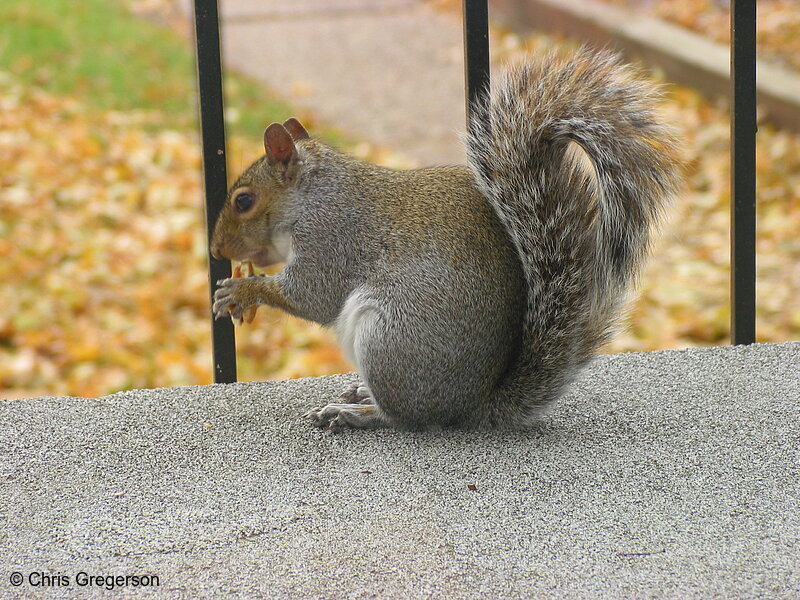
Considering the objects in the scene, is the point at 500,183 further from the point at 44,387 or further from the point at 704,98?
the point at 704,98

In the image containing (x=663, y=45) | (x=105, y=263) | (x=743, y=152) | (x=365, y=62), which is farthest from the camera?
(x=365, y=62)

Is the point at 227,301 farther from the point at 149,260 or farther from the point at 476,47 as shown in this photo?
the point at 149,260

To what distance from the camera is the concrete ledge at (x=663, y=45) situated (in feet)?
17.2

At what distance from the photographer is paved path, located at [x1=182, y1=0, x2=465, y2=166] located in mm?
5754

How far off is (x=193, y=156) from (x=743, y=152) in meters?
3.49

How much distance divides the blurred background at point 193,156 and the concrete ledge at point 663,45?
7cm

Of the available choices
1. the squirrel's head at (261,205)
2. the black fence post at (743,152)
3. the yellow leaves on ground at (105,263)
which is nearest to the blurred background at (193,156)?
the yellow leaves on ground at (105,263)

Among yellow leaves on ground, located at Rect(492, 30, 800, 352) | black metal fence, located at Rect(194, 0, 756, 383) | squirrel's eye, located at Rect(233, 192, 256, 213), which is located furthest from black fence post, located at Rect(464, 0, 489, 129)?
yellow leaves on ground, located at Rect(492, 30, 800, 352)

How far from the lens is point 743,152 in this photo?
214 cm

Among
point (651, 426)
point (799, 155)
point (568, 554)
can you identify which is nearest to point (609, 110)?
point (651, 426)

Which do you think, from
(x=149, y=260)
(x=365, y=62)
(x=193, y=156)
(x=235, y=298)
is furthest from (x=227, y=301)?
(x=365, y=62)

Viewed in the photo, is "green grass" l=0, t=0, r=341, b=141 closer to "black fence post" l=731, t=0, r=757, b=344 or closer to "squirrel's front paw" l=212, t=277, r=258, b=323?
"black fence post" l=731, t=0, r=757, b=344

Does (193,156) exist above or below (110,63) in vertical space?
below

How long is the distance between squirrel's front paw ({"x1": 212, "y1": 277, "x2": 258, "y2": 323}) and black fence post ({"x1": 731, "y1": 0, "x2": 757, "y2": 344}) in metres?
0.95
